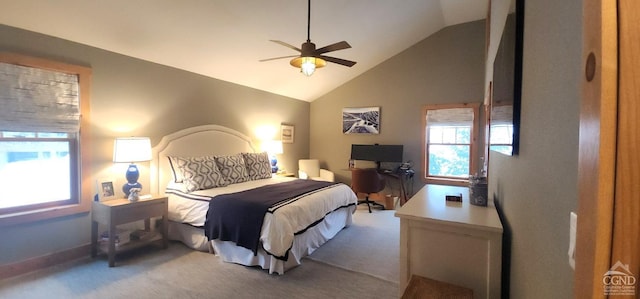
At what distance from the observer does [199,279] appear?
2553mm

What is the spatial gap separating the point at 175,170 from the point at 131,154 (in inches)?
24.9

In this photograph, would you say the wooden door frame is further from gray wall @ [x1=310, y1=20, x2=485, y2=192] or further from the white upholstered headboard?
gray wall @ [x1=310, y1=20, x2=485, y2=192]

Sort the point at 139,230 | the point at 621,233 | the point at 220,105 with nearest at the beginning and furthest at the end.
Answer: the point at 621,233
the point at 139,230
the point at 220,105

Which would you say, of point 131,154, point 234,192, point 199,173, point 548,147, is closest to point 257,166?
point 199,173

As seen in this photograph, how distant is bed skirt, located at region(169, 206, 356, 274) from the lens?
272 cm

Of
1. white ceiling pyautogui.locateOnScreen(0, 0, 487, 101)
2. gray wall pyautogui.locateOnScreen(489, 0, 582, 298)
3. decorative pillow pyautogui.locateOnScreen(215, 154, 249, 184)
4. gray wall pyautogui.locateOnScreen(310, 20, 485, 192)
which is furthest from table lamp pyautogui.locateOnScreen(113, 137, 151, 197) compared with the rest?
gray wall pyautogui.locateOnScreen(310, 20, 485, 192)

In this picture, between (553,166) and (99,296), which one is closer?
(553,166)

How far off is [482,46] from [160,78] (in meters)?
5.20

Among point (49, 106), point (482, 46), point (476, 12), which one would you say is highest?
point (476, 12)

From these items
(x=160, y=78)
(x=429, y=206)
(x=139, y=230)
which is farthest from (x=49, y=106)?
(x=429, y=206)

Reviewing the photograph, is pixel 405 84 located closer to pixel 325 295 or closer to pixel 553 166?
pixel 325 295

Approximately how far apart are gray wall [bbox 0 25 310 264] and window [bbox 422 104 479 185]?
3.51 metres

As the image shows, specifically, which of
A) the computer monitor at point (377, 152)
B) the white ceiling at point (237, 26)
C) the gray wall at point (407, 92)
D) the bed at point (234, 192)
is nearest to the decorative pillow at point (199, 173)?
the bed at point (234, 192)

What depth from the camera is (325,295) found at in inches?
91.7
